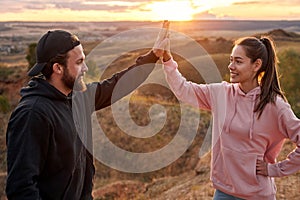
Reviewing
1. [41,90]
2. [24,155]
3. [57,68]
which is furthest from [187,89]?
[24,155]

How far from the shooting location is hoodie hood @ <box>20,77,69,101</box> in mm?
2508

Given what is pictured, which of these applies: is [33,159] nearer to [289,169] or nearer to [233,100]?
[233,100]

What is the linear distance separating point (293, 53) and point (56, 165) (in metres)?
23.2

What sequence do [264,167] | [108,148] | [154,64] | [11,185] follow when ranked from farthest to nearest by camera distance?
[108,148], [154,64], [264,167], [11,185]

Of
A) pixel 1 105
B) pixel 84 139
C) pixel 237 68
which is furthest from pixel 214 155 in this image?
pixel 1 105

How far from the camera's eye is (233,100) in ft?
10.4

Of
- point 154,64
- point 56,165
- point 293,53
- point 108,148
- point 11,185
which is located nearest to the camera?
point 11,185

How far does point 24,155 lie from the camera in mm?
2311

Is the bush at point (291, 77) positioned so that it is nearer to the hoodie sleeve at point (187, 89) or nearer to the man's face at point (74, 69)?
the hoodie sleeve at point (187, 89)

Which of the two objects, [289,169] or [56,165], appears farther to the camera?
[289,169]

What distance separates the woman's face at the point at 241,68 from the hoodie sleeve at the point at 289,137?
1.18 feet

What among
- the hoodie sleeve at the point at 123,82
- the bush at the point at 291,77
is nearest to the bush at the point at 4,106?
the bush at the point at 291,77

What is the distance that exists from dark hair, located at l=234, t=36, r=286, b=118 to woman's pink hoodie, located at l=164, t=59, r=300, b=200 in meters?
0.07

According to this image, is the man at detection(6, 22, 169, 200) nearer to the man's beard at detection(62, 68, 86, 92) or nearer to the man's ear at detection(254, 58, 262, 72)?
the man's beard at detection(62, 68, 86, 92)
